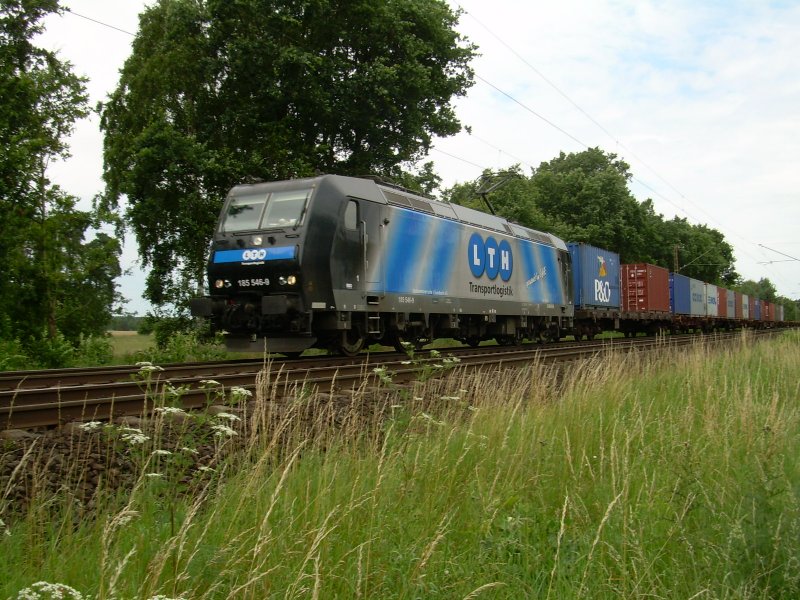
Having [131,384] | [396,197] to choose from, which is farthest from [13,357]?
[396,197]

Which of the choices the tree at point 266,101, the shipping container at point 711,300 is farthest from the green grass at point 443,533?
the shipping container at point 711,300

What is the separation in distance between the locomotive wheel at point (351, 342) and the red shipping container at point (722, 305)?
33711 mm

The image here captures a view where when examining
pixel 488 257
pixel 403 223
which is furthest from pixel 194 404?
pixel 488 257

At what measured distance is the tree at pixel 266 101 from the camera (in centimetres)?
1892

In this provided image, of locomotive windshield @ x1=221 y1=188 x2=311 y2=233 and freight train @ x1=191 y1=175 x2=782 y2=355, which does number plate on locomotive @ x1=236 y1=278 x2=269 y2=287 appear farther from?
locomotive windshield @ x1=221 y1=188 x2=311 y2=233

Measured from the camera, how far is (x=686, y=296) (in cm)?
3472

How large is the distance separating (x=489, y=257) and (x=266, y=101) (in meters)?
8.64

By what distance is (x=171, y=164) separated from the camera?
18.3 metres

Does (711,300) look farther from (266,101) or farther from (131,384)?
(131,384)

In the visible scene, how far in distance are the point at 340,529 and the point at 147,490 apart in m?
0.97

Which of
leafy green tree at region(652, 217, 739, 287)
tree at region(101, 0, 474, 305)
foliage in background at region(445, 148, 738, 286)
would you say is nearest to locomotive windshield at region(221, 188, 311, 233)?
tree at region(101, 0, 474, 305)

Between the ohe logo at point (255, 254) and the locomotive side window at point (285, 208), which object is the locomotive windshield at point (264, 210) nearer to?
the locomotive side window at point (285, 208)

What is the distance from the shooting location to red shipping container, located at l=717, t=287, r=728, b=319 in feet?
135

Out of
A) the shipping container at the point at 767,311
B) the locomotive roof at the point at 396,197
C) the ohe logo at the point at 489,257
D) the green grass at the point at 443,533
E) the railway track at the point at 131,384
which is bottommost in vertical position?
the green grass at the point at 443,533
